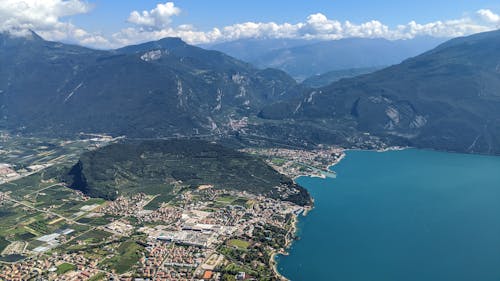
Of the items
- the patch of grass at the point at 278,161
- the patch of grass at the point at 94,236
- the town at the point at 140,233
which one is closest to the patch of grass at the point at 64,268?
the town at the point at 140,233

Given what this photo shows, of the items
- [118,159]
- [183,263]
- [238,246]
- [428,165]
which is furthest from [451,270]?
[118,159]

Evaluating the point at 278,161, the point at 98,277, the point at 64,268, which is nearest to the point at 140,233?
the point at 64,268

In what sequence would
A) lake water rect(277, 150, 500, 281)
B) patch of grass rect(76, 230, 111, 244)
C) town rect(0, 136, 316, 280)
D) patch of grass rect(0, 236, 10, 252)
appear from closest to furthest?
town rect(0, 136, 316, 280) < lake water rect(277, 150, 500, 281) < patch of grass rect(0, 236, 10, 252) < patch of grass rect(76, 230, 111, 244)

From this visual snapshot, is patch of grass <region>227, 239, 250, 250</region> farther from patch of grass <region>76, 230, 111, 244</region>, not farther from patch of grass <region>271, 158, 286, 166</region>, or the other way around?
patch of grass <region>271, 158, 286, 166</region>

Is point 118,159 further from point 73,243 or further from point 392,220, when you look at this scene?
point 392,220

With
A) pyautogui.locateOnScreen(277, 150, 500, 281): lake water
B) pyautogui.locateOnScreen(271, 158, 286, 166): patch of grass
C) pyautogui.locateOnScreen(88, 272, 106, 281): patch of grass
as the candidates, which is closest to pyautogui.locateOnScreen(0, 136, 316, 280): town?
pyautogui.locateOnScreen(88, 272, 106, 281): patch of grass

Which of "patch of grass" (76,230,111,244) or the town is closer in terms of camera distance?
the town

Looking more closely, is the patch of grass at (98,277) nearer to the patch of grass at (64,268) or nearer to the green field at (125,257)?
the green field at (125,257)
